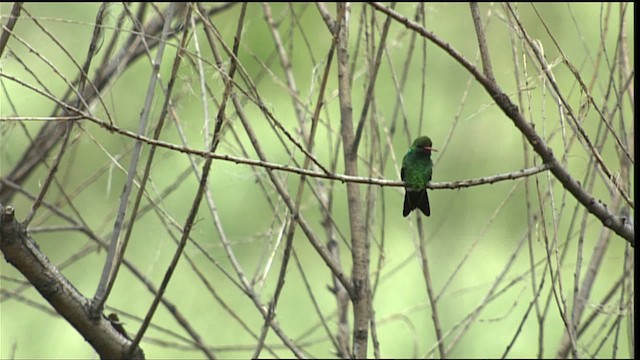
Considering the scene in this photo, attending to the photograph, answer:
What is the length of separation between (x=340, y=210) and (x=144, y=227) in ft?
2.57

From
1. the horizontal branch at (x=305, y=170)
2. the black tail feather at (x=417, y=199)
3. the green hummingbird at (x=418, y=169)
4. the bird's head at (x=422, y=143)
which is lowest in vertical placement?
the horizontal branch at (x=305, y=170)

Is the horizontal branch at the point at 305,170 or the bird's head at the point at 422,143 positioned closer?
the horizontal branch at the point at 305,170

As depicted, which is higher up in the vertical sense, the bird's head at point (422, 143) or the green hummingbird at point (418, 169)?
the bird's head at point (422, 143)

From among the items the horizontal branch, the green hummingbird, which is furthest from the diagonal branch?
the green hummingbird

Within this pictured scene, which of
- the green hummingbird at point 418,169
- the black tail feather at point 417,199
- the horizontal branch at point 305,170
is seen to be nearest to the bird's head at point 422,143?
the green hummingbird at point 418,169

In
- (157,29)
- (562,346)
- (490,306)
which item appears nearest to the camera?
(562,346)

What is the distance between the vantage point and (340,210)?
3668mm

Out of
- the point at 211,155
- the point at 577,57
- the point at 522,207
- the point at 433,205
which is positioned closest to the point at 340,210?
the point at 433,205

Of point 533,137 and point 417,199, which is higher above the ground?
point 417,199

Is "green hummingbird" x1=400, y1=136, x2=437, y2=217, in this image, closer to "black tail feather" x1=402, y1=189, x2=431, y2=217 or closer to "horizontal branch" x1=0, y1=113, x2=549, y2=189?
"black tail feather" x1=402, y1=189, x2=431, y2=217

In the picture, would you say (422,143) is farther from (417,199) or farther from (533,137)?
(533,137)

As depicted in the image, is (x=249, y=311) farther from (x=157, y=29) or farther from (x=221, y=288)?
(x=157, y=29)

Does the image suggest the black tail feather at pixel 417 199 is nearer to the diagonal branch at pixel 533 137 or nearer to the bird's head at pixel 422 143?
the bird's head at pixel 422 143

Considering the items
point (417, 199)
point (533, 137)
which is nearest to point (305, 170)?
point (533, 137)
